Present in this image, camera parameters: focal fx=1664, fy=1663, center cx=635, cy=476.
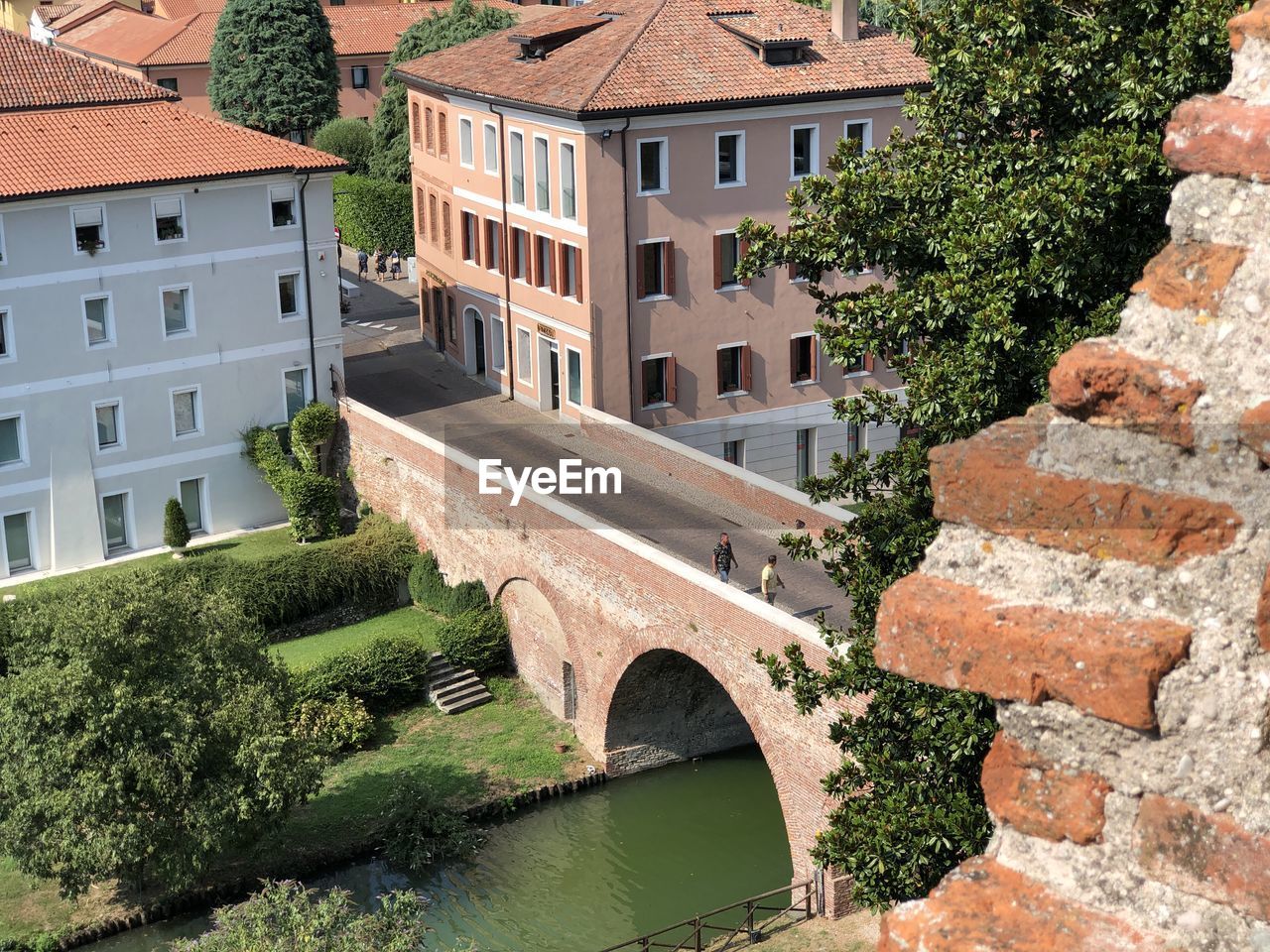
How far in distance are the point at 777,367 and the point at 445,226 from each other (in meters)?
11.7

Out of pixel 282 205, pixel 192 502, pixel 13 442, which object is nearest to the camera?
pixel 13 442

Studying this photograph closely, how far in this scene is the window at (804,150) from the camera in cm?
4316

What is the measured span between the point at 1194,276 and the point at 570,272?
3861 cm

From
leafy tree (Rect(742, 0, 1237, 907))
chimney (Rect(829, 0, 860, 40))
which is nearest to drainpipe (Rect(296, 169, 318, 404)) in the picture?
chimney (Rect(829, 0, 860, 40))

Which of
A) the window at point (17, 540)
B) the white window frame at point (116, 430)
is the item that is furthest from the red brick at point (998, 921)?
the window at point (17, 540)

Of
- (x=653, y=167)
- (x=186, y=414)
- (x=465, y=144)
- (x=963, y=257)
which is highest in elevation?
(x=963, y=257)

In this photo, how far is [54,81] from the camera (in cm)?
4266

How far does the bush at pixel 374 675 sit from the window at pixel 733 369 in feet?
42.4

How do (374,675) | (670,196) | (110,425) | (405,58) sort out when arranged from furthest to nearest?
(405,58)
(670,196)
(110,425)
(374,675)

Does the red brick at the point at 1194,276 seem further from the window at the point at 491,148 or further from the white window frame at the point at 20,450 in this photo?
the window at the point at 491,148

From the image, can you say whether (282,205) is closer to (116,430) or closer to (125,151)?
(125,151)

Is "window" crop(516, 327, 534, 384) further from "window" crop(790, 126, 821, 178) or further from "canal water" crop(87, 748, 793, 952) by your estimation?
"canal water" crop(87, 748, 793, 952)

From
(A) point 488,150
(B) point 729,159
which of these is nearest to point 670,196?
(B) point 729,159
